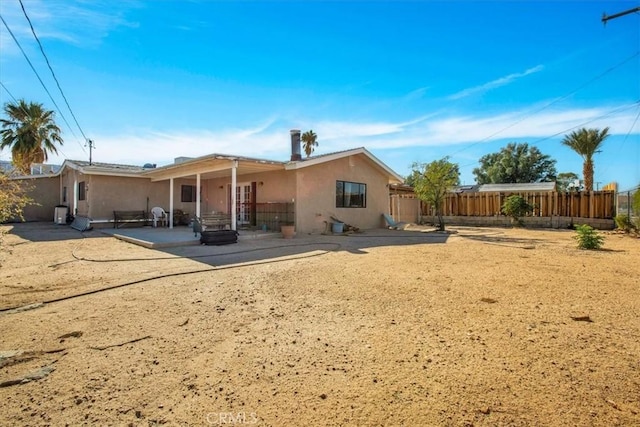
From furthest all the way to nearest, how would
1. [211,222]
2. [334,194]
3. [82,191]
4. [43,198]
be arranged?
[43,198] → [82,191] → [334,194] → [211,222]

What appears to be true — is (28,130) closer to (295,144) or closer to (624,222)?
(295,144)

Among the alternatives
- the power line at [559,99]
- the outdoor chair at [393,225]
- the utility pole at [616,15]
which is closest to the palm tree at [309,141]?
the power line at [559,99]

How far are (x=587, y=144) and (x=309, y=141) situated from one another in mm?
25203

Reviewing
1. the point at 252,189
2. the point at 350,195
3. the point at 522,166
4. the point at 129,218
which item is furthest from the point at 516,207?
the point at 522,166

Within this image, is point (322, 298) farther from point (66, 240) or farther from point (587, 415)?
point (66, 240)

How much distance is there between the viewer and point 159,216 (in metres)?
15.6

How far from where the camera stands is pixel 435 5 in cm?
940

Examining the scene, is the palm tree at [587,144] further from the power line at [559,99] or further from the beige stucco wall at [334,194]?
the beige stucco wall at [334,194]

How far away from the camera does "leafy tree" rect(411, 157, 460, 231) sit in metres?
14.9

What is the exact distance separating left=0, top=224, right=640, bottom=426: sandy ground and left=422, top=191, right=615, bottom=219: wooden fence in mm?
12121

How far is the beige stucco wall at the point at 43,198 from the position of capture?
19.0m

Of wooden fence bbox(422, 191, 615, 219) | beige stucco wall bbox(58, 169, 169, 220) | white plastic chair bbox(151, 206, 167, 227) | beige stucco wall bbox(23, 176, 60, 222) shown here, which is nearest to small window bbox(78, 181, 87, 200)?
beige stucco wall bbox(58, 169, 169, 220)

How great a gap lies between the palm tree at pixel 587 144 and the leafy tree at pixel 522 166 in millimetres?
13662

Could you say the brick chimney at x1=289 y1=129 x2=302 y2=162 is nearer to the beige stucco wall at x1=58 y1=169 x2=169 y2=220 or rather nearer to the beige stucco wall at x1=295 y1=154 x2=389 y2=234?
the beige stucco wall at x1=295 y1=154 x2=389 y2=234
